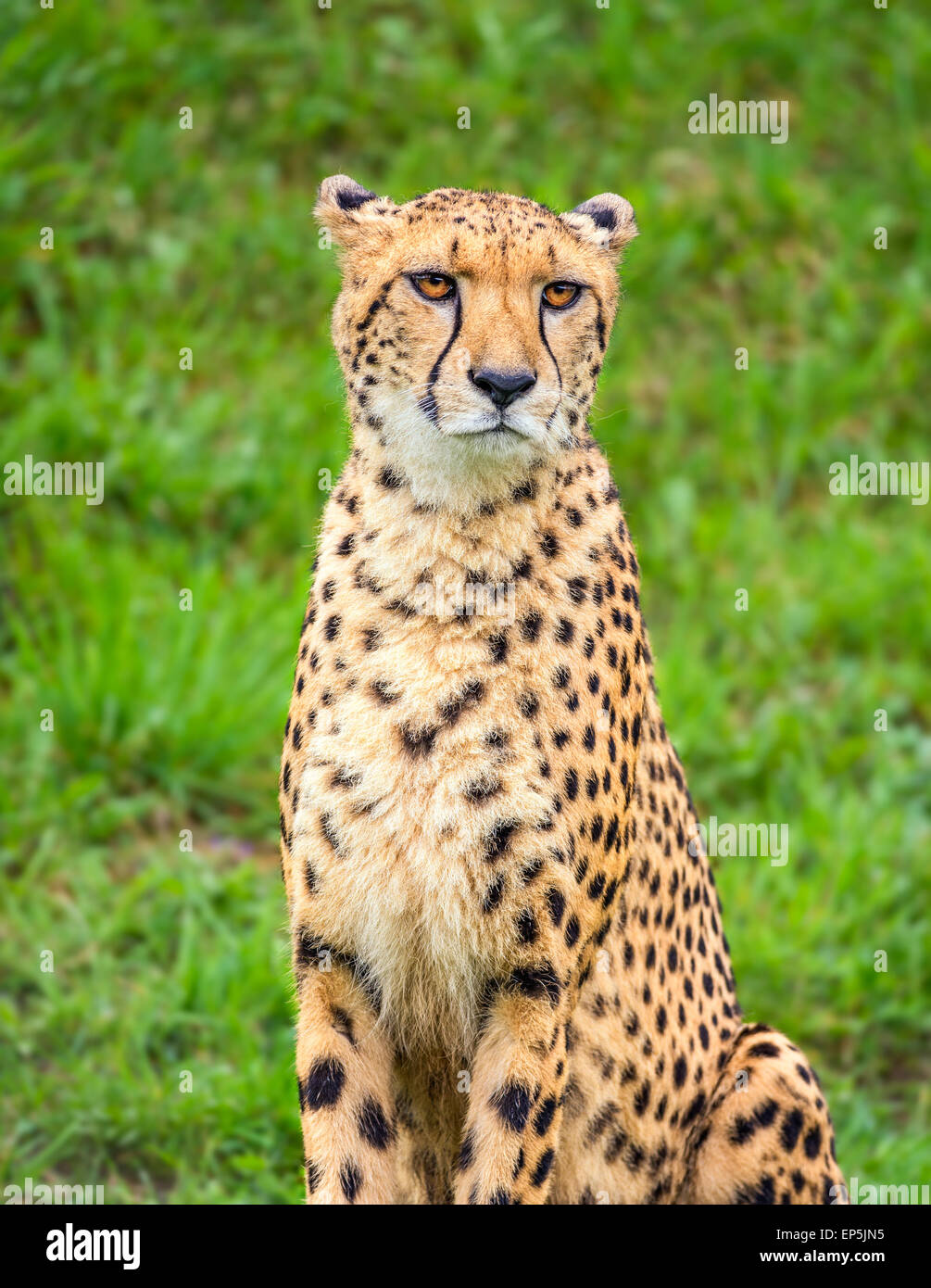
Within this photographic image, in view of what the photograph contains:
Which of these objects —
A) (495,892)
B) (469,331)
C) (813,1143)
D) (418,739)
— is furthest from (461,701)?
(813,1143)

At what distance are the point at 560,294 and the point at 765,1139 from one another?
195 centimetres

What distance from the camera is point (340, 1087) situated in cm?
355

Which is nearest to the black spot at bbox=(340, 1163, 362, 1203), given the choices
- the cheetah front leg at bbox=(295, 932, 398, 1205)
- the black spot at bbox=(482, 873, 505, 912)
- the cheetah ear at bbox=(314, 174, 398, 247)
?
the cheetah front leg at bbox=(295, 932, 398, 1205)

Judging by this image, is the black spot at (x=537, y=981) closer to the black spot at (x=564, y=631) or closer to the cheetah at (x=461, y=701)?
the cheetah at (x=461, y=701)

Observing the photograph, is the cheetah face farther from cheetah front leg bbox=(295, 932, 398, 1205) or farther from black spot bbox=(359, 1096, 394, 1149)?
black spot bbox=(359, 1096, 394, 1149)

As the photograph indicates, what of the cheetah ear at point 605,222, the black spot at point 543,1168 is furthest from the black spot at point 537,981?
the cheetah ear at point 605,222

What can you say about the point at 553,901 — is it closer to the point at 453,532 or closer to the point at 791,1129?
the point at 453,532

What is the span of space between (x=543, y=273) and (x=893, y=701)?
402cm

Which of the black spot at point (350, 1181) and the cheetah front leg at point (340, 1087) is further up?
the cheetah front leg at point (340, 1087)

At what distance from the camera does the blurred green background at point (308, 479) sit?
544 centimetres

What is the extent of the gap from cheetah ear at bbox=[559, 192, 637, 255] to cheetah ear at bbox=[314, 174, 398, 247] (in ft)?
1.30

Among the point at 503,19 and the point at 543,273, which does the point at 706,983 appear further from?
the point at 503,19
